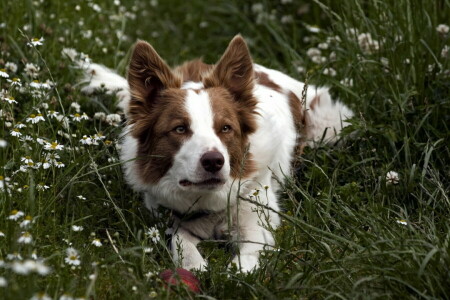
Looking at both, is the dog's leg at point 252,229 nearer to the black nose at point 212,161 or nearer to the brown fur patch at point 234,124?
the brown fur patch at point 234,124

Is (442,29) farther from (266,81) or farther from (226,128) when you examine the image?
(226,128)

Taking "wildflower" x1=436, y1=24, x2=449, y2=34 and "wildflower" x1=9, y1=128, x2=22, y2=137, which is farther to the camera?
"wildflower" x1=436, y1=24, x2=449, y2=34

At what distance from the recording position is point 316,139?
6.14 meters

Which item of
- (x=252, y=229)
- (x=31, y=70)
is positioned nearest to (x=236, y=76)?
(x=252, y=229)

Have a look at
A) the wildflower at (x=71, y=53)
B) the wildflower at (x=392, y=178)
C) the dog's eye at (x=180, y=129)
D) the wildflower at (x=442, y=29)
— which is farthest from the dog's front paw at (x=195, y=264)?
the wildflower at (x=442, y=29)

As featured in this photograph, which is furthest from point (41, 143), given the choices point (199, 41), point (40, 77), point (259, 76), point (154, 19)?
point (154, 19)

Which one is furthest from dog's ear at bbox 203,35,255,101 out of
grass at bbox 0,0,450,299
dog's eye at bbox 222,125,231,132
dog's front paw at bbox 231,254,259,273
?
dog's front paw at bbox 231,254,259,273

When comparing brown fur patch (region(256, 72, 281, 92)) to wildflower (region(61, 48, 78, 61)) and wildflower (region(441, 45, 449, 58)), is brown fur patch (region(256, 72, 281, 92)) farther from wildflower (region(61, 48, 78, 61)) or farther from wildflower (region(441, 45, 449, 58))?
wildflower (region(61, 48, 78, 61))

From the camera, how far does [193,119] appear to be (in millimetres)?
4621

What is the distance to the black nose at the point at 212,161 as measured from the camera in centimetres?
436

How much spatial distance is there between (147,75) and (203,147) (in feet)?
2.54

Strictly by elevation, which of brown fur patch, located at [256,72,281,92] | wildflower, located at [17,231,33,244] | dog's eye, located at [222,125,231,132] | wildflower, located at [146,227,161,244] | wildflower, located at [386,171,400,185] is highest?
Answer: wildflower, located at [17,231,33,244]

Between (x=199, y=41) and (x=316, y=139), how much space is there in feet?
9.89

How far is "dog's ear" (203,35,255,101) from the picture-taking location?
196 inches
